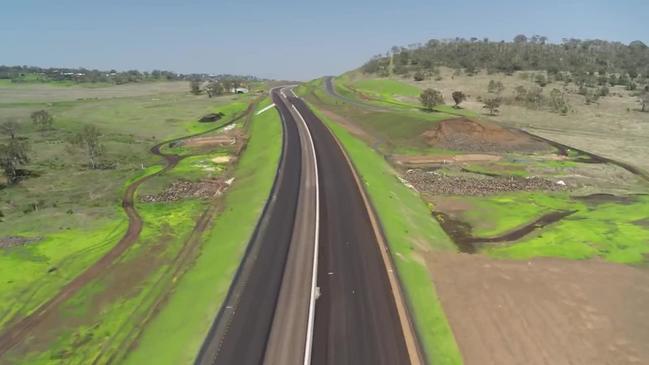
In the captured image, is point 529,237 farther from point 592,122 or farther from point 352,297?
point 592,122

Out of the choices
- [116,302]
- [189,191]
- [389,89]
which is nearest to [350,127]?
[189,191]

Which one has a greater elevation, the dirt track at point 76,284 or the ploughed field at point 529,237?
the ploughed field at point 529,237

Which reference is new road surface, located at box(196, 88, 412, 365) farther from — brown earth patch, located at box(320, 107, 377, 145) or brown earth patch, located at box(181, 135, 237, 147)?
brown earth patch, located at box(181, 135, 237, 147)

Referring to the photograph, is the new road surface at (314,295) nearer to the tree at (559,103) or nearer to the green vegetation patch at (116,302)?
the green vegetation patch at (116,302)

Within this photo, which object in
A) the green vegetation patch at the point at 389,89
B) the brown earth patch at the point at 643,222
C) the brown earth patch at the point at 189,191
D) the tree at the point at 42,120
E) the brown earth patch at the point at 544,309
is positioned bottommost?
the brown earth patch at the point at 544,309

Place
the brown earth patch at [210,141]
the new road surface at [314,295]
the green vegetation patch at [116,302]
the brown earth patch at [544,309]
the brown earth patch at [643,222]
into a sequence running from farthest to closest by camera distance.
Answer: the brown earth patch at [210,141] < the brown earth patch at [643,222] < the green vegetation patch at [116,302] < the brown earth patch at [544,309] < the new road surface at [314,295]

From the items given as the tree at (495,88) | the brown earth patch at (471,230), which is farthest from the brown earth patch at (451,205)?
the tree at (495,88)

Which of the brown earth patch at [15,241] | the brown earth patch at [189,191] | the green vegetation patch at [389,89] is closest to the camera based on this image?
the brown earth patch at [15,241]
